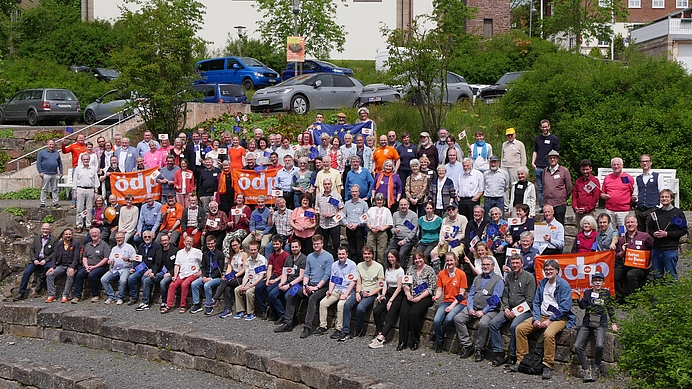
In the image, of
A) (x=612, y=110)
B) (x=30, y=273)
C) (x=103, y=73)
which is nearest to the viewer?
(x=30, y=273)

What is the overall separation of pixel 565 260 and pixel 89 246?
972 centimetres

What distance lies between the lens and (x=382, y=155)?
1642 centimetres

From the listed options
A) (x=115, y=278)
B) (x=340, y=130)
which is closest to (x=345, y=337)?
(x=115, y=278)

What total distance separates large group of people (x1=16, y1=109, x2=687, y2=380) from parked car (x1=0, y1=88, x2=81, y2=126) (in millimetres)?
11946

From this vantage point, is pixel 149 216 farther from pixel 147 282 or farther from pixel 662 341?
pixel 662 341

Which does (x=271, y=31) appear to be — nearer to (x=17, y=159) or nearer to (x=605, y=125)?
(x=17, y=159)

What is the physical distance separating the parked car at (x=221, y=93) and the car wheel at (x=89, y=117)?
4.77 metres

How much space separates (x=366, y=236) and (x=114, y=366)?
490 cm

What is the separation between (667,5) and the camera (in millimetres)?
63125

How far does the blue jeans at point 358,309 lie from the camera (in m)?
13.1

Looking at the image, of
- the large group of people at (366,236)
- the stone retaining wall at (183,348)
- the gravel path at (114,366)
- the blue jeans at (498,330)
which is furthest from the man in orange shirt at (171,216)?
the blue jeans at (498,330)

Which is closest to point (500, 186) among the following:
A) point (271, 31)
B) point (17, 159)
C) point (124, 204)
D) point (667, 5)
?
point (124, 204)

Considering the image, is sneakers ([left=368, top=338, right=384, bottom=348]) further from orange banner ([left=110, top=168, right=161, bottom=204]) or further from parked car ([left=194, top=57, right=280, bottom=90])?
parked car ([left=194, top=57, right=280, bottom=90])

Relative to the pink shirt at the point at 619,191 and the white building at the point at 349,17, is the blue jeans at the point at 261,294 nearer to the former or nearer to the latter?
the pink shirt at the point at 619,191
